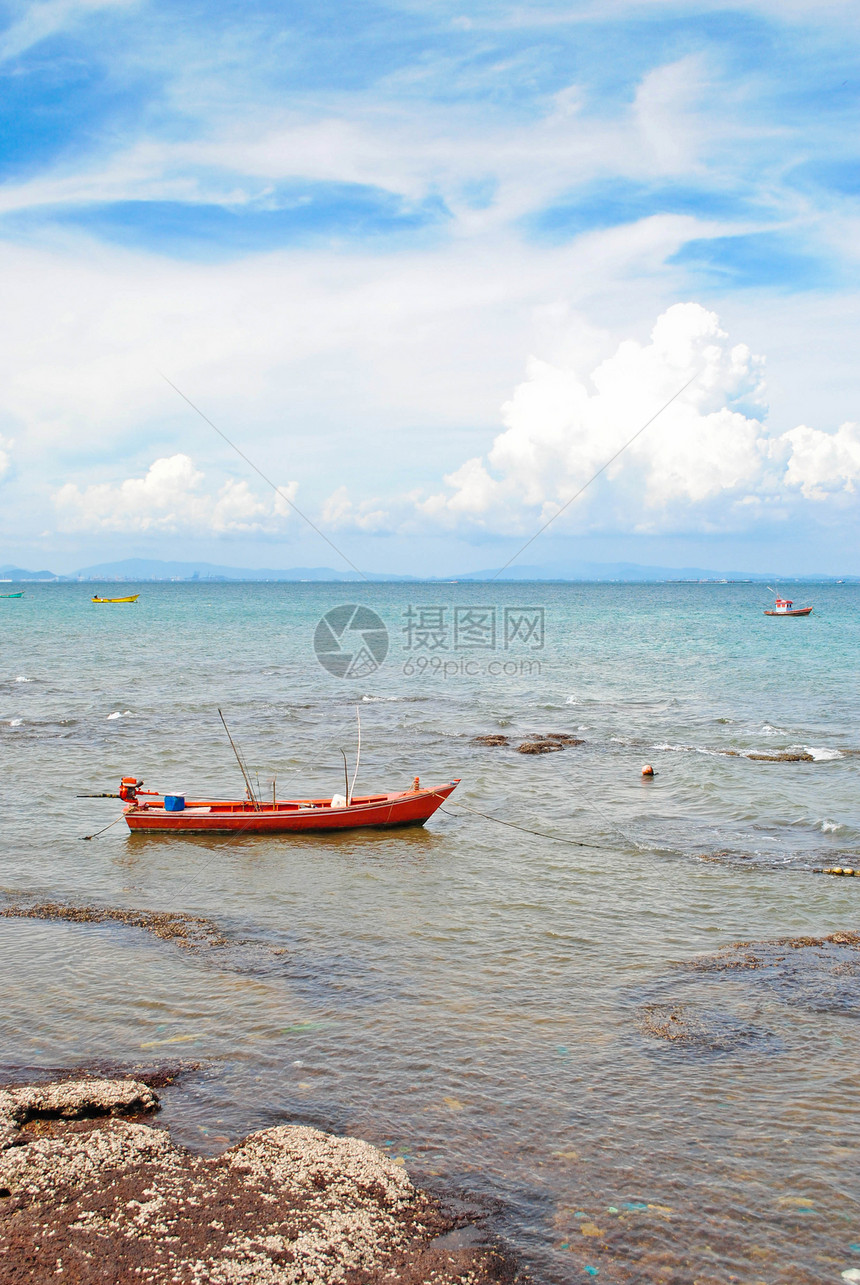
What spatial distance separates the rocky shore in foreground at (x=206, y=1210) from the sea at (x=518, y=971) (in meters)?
0.42

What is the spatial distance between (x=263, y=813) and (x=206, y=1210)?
38.3 feet

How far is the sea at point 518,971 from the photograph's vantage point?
730cm

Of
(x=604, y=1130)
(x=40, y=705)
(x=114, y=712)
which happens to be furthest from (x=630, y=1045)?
(x=40, y=705)

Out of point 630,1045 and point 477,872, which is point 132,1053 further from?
point 477,872

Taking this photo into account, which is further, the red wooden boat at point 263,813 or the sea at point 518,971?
the red wooden boat at point 263,813

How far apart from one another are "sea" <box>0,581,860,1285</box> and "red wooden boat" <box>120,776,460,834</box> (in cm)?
40
